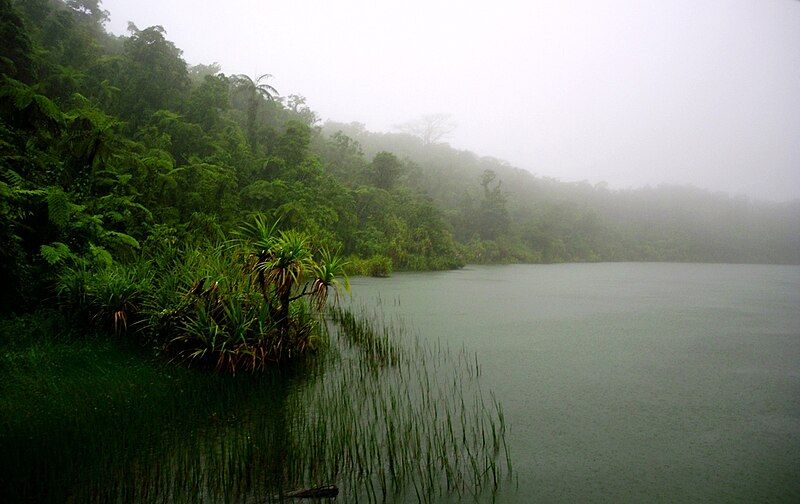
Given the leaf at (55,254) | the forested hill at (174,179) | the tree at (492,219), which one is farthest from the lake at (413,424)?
the tree at (492,219)

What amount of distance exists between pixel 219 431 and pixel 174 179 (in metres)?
6.23

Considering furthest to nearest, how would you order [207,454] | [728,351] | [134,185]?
[134,185] → [728,351] → [207,454]

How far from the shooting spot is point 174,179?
7.21 m

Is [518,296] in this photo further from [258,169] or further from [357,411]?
[258,169]

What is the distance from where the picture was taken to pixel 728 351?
196 inches

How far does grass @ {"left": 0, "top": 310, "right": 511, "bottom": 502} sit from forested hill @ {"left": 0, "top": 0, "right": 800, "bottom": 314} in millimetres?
1483

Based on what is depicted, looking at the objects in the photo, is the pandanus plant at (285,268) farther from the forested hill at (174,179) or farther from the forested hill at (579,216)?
the forested hill at (579,216)

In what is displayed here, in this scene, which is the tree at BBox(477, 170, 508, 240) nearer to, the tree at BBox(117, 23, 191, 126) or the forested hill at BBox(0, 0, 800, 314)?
the forested hill at BBox(0, 0, 800, 314)

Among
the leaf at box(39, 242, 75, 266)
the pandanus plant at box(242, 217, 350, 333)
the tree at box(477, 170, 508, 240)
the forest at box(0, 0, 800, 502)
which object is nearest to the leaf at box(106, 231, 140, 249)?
the forest at box(0, 0, 800, 502)

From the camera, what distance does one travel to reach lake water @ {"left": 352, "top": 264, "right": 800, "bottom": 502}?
7.04 feet

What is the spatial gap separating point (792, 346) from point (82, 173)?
10372 millimetres

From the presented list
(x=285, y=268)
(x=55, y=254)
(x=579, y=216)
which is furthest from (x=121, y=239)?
(x=579, y=216)

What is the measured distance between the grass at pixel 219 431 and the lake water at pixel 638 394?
1.31 ft

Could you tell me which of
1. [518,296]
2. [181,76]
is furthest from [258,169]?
[518,296]
